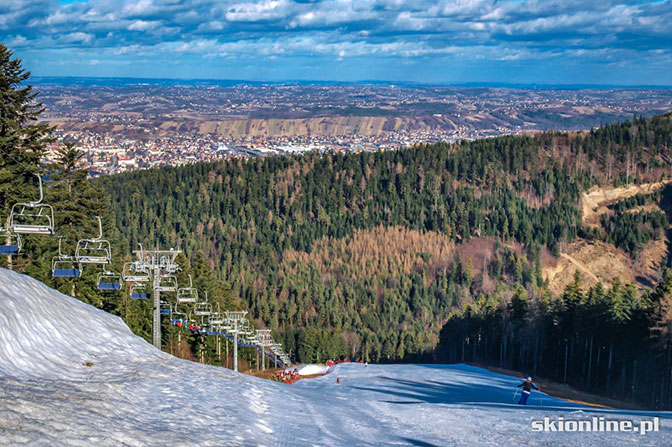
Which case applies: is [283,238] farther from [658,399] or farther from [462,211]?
[658,399]

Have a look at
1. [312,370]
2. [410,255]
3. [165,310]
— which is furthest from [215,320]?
[410,255]

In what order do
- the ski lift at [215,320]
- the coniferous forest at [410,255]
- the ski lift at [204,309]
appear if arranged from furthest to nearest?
the coniferous forest at [410,255]
the ski lift at [215,320]
the ski lift at [204,309]

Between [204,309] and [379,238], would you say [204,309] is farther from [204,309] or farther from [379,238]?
[379,238]

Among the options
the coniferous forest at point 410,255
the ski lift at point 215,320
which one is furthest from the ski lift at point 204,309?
the coniferous forest at point 410,255

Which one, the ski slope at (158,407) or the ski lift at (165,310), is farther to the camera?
the ski lift at (165,310)

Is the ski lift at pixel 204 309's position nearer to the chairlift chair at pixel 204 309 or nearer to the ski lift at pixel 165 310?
the chairlift chair at pixel 204 309

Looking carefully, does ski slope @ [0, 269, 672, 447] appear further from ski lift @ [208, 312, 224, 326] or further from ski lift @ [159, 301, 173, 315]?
ski lift @ [208, 312, 224, 326]
